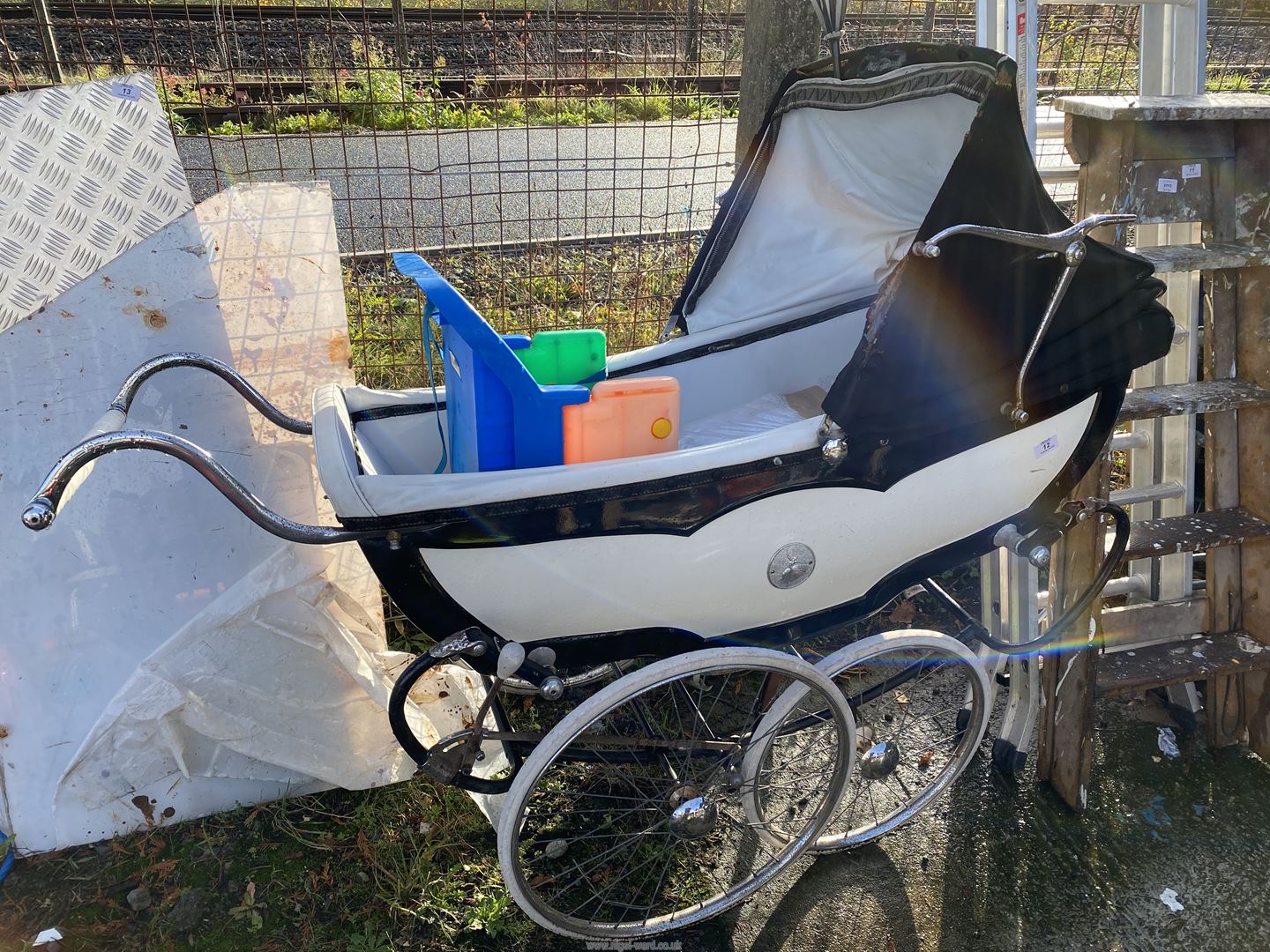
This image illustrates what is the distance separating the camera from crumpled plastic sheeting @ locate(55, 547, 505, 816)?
90.8 inches

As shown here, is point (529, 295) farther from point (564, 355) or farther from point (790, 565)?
point (790, 565)

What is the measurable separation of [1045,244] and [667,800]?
4.74 ft

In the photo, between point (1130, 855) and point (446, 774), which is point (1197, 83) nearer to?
point (1130, 855)

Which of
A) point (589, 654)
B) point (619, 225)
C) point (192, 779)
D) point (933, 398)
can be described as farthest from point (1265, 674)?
point (619, 225)

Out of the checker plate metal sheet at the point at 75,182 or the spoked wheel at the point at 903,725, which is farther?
the checker plate metal sheet at the point at 75,182

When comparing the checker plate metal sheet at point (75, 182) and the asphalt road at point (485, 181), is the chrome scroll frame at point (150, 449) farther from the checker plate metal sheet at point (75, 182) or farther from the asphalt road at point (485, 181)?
the asphalt road at point (485, 181)

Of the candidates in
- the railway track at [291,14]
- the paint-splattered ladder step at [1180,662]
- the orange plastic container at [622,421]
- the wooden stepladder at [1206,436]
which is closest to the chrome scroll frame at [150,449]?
the orange plastic container at [622,421]

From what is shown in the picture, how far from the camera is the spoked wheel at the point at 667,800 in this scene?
189 cm

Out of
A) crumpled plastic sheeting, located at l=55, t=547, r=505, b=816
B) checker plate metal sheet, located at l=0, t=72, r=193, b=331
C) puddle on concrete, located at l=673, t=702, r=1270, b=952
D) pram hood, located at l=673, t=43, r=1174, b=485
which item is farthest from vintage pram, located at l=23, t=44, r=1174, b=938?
checker plate metal sheet, located at l=0, t=72, r=193, b=331

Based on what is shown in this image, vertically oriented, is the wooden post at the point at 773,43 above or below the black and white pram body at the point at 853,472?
above

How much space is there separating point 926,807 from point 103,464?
2.37m

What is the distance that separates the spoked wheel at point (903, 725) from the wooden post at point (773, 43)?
203 centimetres

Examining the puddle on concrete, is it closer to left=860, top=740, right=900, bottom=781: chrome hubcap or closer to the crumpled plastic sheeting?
left=860, top=740, right=900, bottom=781: chrome hubcap

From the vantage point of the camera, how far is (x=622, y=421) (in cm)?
186
